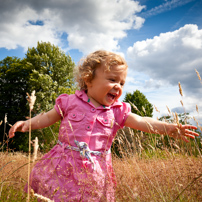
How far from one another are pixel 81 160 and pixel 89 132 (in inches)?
12.3

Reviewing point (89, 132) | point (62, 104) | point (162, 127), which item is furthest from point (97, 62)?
point (162, 127)

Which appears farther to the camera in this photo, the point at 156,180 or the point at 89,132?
the point at 89,132

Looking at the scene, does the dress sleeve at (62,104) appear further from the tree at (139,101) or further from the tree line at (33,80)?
the tree line at (33,80)

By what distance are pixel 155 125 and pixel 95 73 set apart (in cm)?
100

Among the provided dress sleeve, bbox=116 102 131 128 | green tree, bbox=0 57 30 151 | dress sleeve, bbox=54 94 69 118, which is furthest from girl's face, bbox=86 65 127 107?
green tree, bbox=0 57 30 151

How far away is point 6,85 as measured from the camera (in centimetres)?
1688

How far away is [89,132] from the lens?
7.16 feet

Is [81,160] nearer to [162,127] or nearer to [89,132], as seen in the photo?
[89,132]

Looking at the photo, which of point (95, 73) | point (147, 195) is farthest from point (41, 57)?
point (147, 195)

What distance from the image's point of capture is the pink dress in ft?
6.00

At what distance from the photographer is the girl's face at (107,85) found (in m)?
2.33

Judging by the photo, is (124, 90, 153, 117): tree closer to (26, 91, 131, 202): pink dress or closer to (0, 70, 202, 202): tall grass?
(0, 70, 202, 202): tall grass

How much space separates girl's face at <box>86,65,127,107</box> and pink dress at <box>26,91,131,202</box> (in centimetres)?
9

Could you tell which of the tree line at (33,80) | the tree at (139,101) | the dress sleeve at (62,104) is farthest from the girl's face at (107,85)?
the tree line at (33,80)
